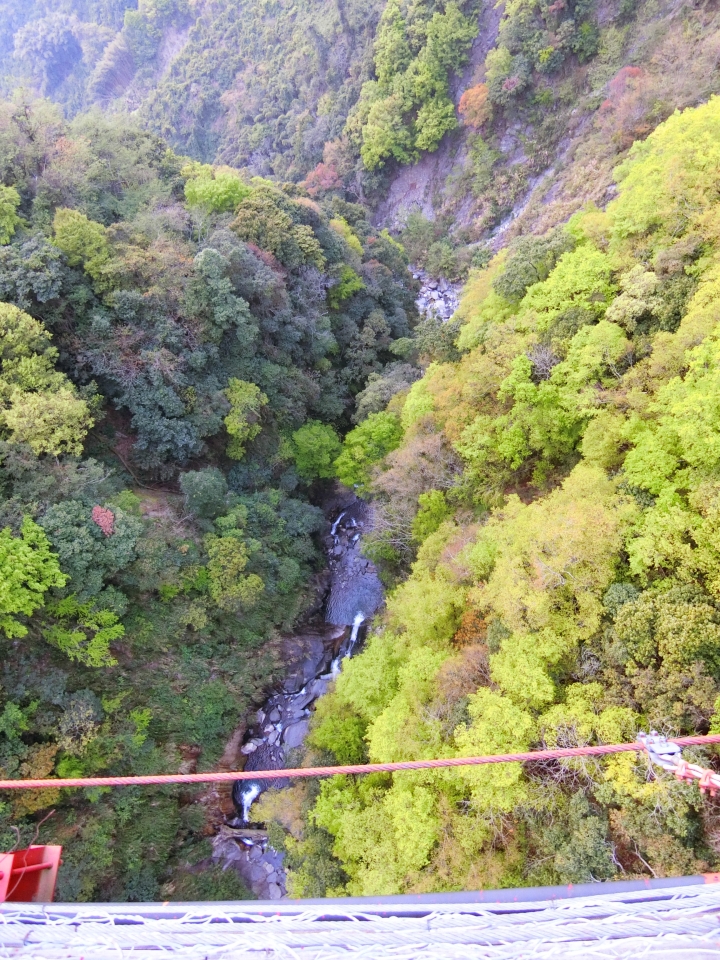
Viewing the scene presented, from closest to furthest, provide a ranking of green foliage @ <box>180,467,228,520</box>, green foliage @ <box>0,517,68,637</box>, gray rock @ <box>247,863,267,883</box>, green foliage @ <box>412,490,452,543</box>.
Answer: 1. green foliage @ <box>0,517,68,637</box>
2. gray rock @ <box>247,863,267,883</box>
3. green foliage @ <box>412,490,452,543</box>
4. green foliage @ <box>180,467,228,520</box>

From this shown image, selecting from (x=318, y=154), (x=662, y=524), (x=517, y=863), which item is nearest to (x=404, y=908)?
(x=517, y=863)

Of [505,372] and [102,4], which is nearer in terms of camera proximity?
[505,372]

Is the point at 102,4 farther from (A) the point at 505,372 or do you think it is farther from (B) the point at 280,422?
(A) the point at 505,372

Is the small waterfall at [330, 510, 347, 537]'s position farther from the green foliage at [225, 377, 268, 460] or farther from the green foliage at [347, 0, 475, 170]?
the green foliage at [347, 0, 475, 170]

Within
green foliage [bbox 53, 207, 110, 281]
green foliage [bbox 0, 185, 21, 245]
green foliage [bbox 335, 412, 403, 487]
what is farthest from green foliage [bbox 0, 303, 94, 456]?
green foliage [bbox 335, 412, 403, 487]

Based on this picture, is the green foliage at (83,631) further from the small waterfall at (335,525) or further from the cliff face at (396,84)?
the cliff face at (396,84)

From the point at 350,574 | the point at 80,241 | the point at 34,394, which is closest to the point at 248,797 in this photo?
the point at 350,574
